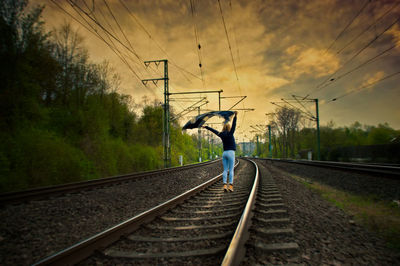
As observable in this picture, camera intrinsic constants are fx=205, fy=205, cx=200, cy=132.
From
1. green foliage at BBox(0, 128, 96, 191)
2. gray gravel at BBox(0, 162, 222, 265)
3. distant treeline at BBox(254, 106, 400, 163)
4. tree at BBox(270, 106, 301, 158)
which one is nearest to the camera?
gray gravel at BBox(0, 162, 222, 265)

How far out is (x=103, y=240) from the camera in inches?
112

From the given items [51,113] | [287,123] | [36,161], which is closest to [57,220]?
[36,161]

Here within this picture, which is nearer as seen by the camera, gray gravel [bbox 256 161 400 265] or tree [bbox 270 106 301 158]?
gray gravel [bbox 256 161 400 265]

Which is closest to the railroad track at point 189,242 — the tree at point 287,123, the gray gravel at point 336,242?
the gray gravel at point 336,242

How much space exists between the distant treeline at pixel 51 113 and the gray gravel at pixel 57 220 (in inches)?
153

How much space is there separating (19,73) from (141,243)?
10.1m

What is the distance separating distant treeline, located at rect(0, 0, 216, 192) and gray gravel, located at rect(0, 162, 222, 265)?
388cm

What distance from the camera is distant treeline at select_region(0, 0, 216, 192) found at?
8.62 m

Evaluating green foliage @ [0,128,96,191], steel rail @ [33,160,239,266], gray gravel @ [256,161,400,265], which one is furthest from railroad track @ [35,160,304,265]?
green foliage @ [0,128,96,191]

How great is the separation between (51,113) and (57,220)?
381 inches

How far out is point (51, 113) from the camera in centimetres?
1184

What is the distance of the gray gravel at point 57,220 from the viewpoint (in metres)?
3.07

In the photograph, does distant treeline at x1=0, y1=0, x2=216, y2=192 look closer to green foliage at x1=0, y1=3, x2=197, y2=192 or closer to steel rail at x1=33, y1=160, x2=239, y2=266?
green foliage at x1=0, y1=3, x2=197, y2=192

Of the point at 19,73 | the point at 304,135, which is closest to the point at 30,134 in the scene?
the point at 19,73
